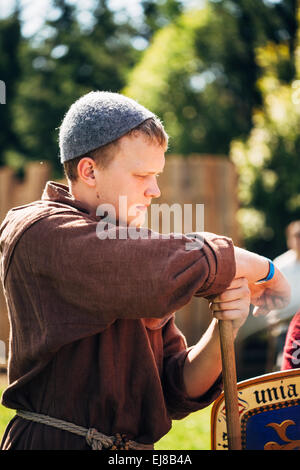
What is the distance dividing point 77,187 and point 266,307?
0.69 m

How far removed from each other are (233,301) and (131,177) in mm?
449

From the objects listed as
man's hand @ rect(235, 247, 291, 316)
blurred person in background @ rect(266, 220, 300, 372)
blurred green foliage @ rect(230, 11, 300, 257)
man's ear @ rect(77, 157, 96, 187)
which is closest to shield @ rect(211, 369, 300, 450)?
man's hand @ rect(235, 247, 291, 316)

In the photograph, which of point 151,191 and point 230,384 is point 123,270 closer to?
point 151,191

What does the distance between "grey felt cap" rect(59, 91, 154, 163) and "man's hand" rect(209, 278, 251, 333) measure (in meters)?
0.53

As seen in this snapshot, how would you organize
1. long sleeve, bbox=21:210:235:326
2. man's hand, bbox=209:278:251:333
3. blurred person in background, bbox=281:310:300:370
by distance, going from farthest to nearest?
blurred person in background, bbox=281:310:300:370 < man's hand, bbox=209:278:251:333 < long sleeve, bbox=21:210:235:326

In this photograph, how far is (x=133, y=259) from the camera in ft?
4.89

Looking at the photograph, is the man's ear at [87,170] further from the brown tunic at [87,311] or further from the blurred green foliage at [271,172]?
the blurred green foliage at [271,172]

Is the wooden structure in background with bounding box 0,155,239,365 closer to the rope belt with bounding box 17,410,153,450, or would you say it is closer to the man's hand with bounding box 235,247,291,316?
the man's hand with bounding box 235,247,291,316

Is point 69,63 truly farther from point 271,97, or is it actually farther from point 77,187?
point 77,187

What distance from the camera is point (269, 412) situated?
1.85m

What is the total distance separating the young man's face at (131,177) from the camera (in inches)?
65.6

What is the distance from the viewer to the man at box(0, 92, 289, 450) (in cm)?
150

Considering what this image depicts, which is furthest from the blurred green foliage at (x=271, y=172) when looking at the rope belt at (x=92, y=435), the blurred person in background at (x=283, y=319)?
the rope belt at (x=92, y=435)

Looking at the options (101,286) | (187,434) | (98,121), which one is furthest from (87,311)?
(187,434)
